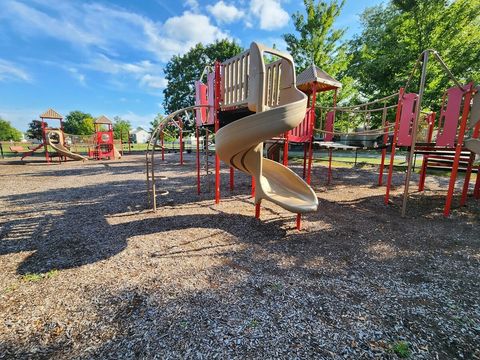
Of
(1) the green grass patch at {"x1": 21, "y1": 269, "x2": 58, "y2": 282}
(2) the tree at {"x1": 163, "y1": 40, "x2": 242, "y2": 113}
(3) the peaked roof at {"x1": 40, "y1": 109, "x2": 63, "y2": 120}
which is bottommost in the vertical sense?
(1) the green grass patch at {"x1": 21, "y1": 269, "x2": 58, "y2": 282}

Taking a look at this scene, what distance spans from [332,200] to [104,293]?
231 inches

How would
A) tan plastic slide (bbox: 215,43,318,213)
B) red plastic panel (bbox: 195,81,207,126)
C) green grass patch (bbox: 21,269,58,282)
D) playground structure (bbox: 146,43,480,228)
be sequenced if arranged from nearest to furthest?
green grass patch (bbox: 21,269,58,282), tan plastic slide (bbox: 215,43,318,213), playground structure (bbox: 146,43,480,228), red plastic panel (bbox: 195,81,207,126)

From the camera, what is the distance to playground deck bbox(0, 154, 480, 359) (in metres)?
1.96

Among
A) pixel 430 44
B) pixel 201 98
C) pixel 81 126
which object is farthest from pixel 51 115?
pixel 81 126

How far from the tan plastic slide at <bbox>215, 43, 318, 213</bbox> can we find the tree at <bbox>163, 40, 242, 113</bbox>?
1176 inches

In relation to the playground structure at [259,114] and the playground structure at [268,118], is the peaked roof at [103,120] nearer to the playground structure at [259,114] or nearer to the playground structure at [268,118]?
the playground structure at [268,118]

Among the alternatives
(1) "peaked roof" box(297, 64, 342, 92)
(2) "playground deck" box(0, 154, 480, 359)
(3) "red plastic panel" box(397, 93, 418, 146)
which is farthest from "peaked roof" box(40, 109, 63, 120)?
(3) "red plastic panel" box(397, 93, 418, 146)

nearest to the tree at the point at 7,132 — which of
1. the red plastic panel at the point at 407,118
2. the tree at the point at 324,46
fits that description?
the tree at the point at 324,46

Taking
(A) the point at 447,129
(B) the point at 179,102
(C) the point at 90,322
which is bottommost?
(C) the point at 90,322

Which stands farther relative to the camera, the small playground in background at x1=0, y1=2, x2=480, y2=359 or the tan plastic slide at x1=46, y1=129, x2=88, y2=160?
the tan plastic slide at x1=46, y1=129, x2=88, y2=160

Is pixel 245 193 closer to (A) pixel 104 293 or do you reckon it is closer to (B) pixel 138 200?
(B) pixel 138 200

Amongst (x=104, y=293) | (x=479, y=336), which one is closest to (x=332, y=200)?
(x=479, y=336)

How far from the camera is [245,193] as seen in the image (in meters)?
7.37

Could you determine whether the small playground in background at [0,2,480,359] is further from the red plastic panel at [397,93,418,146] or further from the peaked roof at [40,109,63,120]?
the peaked roof at [40,109,63,120]
